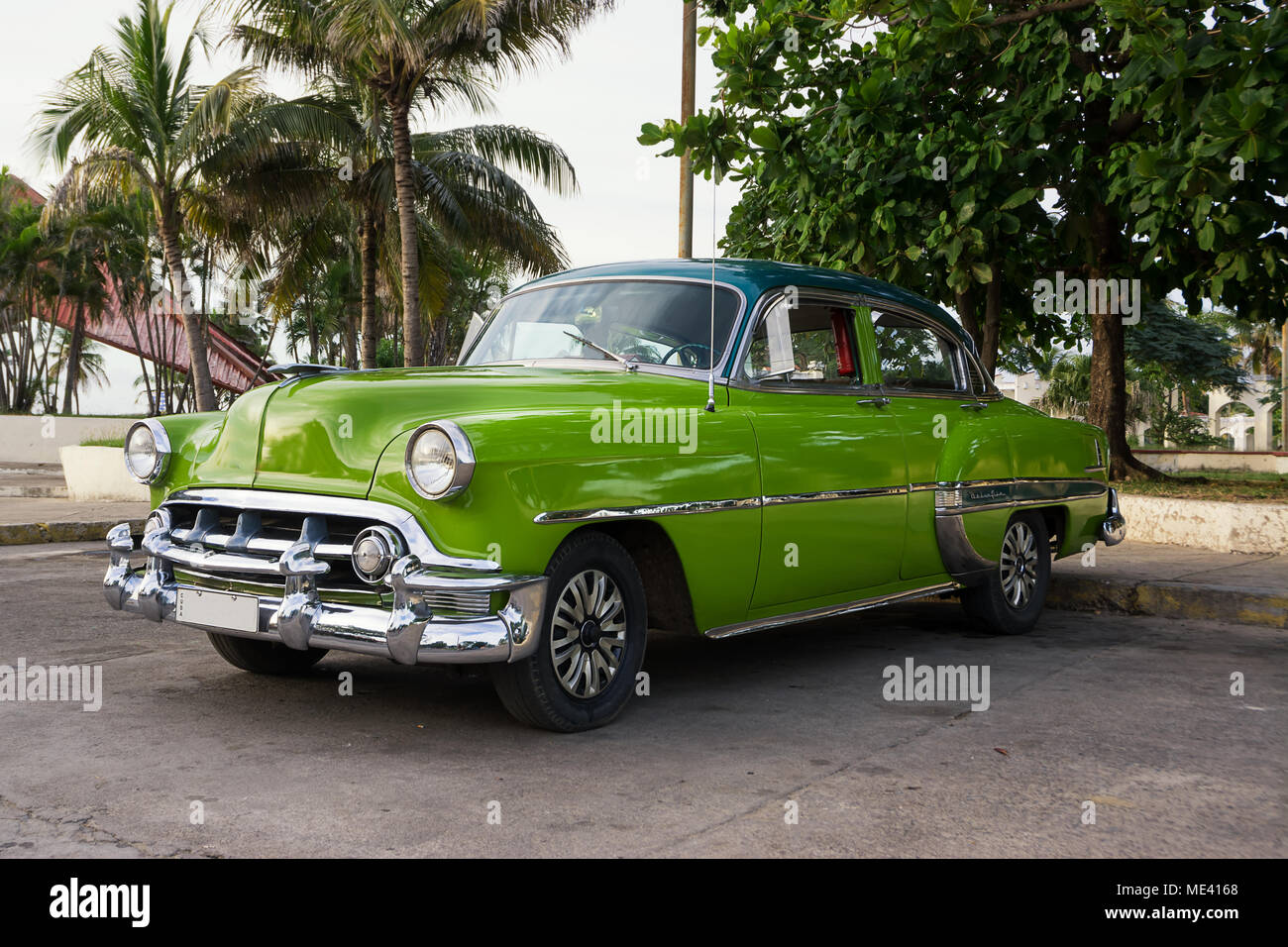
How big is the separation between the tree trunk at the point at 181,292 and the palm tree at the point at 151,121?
0.13 metres

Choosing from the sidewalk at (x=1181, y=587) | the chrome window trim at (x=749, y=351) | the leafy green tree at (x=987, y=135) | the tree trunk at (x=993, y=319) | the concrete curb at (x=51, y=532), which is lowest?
the sidewalk at (x=1181, y=587)

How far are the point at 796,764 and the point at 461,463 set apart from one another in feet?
4.87

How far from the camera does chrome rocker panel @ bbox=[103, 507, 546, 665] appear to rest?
389cm

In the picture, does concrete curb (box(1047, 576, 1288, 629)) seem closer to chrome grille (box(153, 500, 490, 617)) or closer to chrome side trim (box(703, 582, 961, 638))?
chrome side trim (box(703, 582, 961, 638))

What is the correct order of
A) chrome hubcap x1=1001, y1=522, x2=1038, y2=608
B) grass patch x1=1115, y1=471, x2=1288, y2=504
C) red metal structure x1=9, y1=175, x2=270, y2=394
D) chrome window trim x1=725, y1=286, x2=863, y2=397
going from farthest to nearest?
red metal structure x1=9, y1=175, x2=270, y2=394, grass patch x1=1115, y1=471, x2=1288, y2=504, chrome hubcap x1=1001, y1=522, x2=1038, y2=608, chrome window trim x1=725, y1=286, x2=863, y2=397

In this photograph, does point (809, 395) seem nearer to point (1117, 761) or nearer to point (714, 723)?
point (714, 723)

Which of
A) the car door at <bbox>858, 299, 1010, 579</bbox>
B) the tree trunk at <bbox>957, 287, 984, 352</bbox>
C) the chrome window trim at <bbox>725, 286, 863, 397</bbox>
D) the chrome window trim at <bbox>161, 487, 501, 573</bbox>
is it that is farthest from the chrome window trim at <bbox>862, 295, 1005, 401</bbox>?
the tree trunk at <bbox>957, 287, 984, 352</bbox>

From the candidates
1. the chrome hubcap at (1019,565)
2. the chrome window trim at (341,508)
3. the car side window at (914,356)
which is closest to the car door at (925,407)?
the car side window at (914,356)

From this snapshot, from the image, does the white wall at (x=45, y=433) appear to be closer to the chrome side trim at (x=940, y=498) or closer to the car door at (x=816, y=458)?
the chrome side trim at (x=940, y=498)

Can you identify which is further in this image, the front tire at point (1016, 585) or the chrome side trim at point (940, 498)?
the front tire at point (1016, 585)

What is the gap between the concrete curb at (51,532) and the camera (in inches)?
442

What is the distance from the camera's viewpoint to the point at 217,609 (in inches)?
171

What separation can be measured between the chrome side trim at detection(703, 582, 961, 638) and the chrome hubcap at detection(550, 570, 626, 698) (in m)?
0.46
